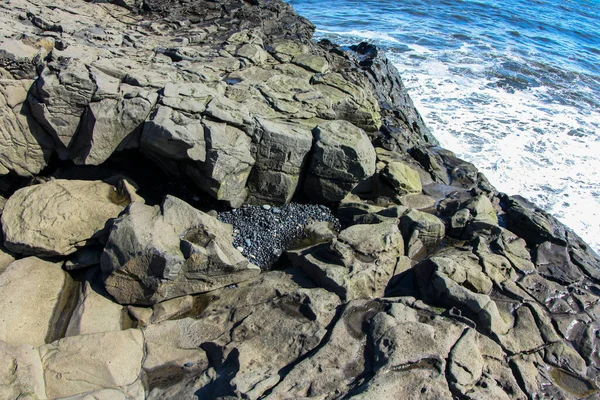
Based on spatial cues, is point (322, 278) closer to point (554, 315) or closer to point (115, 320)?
point (115, 320)

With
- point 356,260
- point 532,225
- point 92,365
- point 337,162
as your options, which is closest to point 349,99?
point 337,162

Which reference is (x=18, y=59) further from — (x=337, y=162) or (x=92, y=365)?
(x=337, y=162)

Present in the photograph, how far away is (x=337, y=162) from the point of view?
12.0 m

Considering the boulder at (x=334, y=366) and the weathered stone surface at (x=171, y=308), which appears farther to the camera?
the weathered stone surface at (x=171, y=308)

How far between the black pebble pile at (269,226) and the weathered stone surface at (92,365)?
3565 mm

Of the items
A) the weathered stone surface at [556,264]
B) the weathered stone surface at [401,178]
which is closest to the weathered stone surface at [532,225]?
the weathered stone surface at [556,264]

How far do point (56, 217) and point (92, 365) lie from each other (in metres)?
3.66

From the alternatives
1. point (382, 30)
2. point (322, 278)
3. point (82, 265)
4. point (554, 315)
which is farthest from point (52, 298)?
point (382, 30)

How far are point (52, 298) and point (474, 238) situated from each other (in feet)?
30.5

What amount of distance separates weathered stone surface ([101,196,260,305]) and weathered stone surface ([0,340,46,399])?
6.57ft

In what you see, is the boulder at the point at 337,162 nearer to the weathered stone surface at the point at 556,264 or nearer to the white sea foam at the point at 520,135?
the weathered stone surface at the point at 556,264

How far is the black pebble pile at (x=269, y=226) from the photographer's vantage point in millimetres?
11125

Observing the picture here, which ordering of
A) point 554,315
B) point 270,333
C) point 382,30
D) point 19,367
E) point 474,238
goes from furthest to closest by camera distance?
point 382,30, point 474,238, point 554,315, point 270,333, point 19,367

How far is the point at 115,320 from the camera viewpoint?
29.8 feet
